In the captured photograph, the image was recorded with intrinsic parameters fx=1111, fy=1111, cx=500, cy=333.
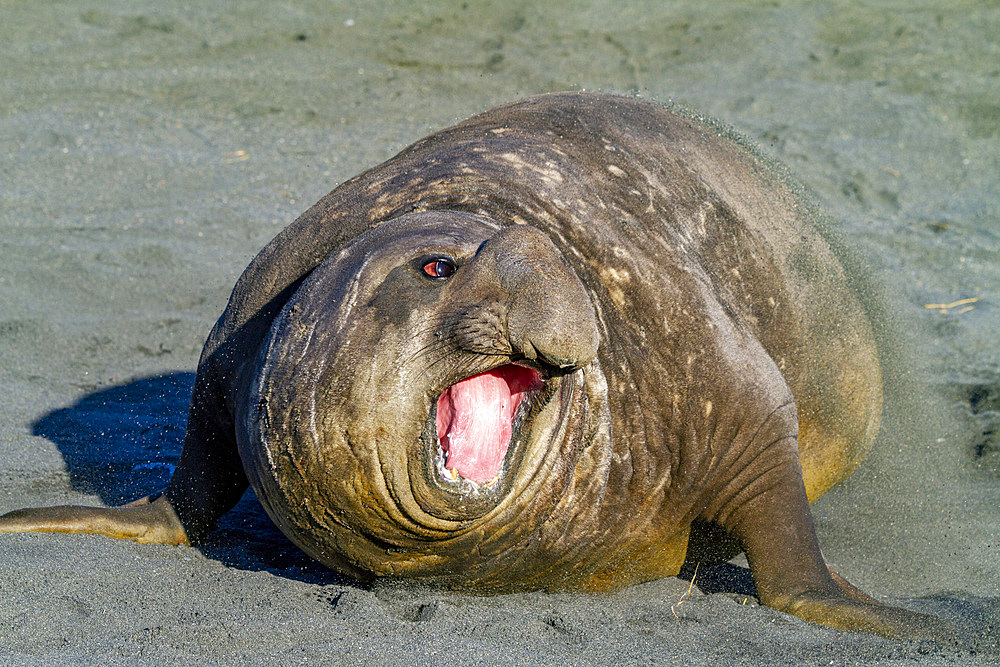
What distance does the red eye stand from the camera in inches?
117

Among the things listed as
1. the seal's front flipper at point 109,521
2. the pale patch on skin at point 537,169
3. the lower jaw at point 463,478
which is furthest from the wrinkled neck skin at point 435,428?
the seal's front flipper at point 109,521

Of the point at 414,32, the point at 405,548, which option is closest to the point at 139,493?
the point at 405,548

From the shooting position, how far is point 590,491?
3.41 metres

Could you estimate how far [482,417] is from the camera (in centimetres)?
309

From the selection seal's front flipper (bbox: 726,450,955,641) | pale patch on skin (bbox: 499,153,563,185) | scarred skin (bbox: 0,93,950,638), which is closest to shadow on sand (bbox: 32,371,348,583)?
scarred skin (bbox: 0,93,950,638)

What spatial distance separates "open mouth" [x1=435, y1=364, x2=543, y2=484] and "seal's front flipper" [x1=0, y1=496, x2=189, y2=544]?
133 cm

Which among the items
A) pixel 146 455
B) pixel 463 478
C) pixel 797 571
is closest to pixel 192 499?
pixel 146 455

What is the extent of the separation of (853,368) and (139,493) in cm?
294

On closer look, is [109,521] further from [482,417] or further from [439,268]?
[439,268]

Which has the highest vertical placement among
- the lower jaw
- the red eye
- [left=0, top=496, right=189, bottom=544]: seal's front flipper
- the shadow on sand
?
the red eye

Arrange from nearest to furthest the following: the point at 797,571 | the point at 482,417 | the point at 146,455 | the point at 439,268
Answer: the point at 439,268 < the point at 482,417 < the point at 797,571 < the point at 146,455

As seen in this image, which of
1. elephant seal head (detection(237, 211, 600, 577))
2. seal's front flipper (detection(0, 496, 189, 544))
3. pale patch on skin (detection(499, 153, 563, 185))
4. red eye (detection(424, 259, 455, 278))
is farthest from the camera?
pale patch on skin (detection(499, 153, 563, 185))

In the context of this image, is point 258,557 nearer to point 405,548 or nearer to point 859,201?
point 405,548

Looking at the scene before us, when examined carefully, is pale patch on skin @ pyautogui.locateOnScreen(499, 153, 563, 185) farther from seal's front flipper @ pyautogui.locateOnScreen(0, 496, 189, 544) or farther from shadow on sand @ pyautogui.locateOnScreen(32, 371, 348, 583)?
seal's front flipper @ pyautogui.locateOnScreen(0, 496, 189, 544)
